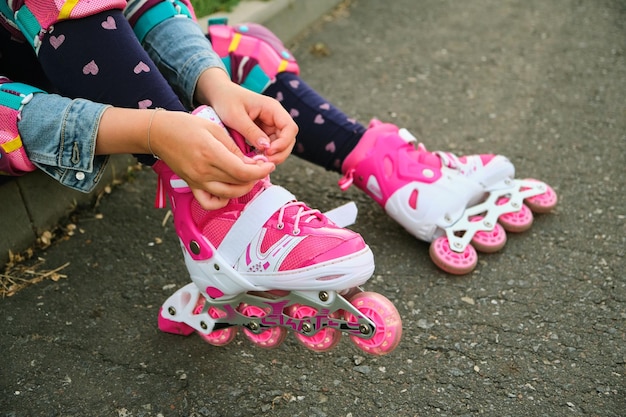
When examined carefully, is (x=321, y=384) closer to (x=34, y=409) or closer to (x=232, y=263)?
(x=232, y=263)

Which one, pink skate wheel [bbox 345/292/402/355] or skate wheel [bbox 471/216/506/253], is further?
skate wheel [bbox 471/216/506/253]

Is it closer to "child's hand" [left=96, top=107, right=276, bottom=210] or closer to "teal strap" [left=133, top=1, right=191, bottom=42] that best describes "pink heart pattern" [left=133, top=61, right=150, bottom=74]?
"child's hand" [left=96, top=107, right=276, bottom=210]

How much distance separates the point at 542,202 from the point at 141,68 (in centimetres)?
100

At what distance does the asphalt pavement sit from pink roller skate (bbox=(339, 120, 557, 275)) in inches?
1.9

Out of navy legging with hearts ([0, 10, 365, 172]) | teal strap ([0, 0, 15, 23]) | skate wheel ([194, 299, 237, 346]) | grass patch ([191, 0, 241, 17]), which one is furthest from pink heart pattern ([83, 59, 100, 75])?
grass patch ([191, 0, 241, 17])

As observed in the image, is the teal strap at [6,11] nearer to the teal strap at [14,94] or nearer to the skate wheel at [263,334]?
the teal strap at [14,94]

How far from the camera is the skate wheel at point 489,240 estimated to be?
5.08 feet

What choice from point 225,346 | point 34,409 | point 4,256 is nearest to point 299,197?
point 225,346

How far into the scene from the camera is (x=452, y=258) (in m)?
1.51

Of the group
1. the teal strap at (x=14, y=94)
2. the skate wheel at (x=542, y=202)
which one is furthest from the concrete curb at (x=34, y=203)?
the skate wheel at (x=542, y=202)

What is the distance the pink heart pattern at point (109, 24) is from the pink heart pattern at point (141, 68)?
3.0 inches

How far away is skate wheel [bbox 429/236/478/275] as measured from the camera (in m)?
1.50

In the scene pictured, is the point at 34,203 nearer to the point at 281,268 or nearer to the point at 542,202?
the point at 281,268

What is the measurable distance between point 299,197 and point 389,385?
0.67 metres
